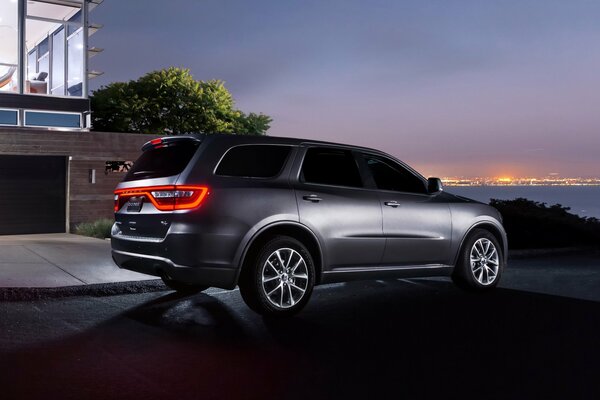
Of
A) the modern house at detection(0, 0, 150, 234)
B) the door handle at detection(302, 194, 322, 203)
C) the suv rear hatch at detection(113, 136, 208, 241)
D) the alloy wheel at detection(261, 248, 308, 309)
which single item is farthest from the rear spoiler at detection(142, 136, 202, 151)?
the modern house at detection(0, 0, 150, 234)

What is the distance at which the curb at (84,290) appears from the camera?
8531 millimetres

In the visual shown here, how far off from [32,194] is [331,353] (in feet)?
48.5

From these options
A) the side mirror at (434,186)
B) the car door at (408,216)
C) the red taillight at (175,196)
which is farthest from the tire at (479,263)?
the red taillight at (175,196)

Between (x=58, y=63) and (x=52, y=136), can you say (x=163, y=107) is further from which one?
(x=52, y=136)

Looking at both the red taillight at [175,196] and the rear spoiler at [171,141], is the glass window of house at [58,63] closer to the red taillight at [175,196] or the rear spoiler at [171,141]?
the rear spoiler at [171,141]

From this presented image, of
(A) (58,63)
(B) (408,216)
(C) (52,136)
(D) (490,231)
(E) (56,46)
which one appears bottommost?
(D) (490,231)

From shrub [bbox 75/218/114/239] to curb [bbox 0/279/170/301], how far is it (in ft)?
26.0

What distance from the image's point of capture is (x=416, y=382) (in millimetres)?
5301

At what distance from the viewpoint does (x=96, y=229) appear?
1733cm

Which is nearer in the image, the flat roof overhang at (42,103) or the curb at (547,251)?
the curb at (547,251)

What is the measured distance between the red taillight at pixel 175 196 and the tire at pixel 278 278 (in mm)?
884

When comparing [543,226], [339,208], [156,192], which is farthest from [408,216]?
[543,226]

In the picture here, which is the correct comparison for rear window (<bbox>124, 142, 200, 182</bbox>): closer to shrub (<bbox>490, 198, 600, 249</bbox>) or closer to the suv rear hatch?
the suv rear hatch

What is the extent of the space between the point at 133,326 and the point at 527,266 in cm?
814
